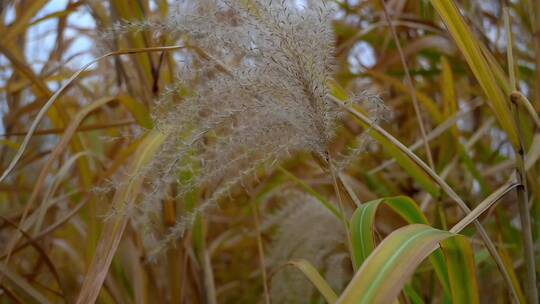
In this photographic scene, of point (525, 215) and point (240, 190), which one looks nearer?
point (525, 215)

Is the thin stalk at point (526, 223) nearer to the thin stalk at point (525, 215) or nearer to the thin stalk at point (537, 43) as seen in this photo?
the thin stalk at point (525, 215)

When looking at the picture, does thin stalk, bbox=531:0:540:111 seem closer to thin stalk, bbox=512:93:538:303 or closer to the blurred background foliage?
the blurred background foliage

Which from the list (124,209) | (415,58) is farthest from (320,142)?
(415,58)

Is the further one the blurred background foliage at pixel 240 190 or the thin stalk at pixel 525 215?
the blurred background foliage at pixel 240 190

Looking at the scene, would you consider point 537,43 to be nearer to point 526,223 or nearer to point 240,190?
point 526,223

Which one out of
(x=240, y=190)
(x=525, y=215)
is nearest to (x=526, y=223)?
(x=525, y=215)

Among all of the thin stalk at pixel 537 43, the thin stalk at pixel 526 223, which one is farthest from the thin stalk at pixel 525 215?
the thin stalk at pixel 537 43

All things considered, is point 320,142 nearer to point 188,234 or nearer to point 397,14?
point 188,234

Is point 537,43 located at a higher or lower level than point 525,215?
higher

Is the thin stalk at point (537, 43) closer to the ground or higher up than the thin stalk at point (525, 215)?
higher up
